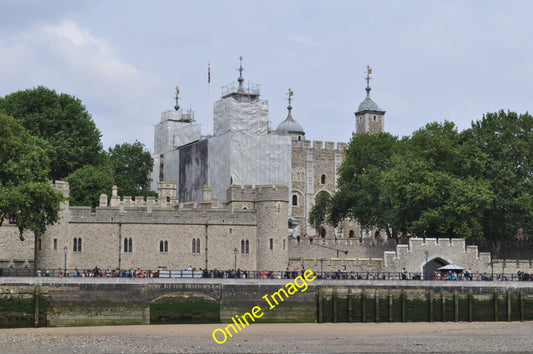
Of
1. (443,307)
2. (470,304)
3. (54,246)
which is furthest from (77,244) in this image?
(470,304)

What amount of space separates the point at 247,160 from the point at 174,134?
18.7 meters

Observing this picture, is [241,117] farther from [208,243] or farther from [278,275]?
[278,275]

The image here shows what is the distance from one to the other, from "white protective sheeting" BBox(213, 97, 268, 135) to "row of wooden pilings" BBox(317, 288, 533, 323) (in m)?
33.5

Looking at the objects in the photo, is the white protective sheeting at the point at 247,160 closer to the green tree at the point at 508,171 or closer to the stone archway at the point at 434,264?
the green tree at the point at 508,171

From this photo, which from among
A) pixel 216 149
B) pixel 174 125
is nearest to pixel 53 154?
pixel 216 149

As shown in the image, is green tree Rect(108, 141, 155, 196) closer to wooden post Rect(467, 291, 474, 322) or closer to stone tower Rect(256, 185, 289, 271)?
stone tower Rect(256, 185, 289, 271)

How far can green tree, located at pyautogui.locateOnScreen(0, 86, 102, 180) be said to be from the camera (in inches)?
3137

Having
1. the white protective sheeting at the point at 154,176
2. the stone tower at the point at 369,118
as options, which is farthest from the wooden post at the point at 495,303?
Result: the stone tower at the point at 369,118

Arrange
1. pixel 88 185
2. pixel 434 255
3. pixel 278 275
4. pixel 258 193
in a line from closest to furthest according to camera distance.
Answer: pixel 278 275
pixel 258 193
pixel 434 255
pixel 88 185

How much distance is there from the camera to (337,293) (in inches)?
2200

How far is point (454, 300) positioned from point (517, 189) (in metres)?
16.7

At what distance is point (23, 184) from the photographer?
56.6m

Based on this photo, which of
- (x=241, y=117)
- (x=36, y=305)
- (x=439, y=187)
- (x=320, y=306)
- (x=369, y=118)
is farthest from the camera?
(x=369, y=118)

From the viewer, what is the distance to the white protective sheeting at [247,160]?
282ft
